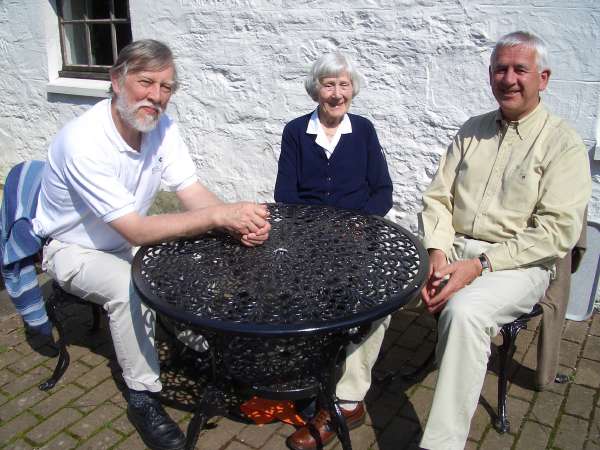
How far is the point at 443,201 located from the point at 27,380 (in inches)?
88.1

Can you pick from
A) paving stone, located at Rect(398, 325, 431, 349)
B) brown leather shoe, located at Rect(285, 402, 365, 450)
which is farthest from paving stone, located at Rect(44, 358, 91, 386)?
paving stone, located at Rect(398, 325, 431, 349)

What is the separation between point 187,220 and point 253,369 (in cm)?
A: 66

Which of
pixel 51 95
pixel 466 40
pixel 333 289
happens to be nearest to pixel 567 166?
pixel 333 289

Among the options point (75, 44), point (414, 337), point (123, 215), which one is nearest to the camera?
point (123, 215)

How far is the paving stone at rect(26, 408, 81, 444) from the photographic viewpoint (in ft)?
7.89

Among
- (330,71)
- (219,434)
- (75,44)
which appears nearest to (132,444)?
(219,434)

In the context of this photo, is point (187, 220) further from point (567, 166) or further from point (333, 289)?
point (567, 166)

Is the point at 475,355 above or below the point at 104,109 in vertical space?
below

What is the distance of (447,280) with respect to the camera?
239cm

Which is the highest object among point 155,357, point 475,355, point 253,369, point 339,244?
point 339,244

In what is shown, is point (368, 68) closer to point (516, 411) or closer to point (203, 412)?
point (516, 411)

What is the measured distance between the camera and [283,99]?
166 inches

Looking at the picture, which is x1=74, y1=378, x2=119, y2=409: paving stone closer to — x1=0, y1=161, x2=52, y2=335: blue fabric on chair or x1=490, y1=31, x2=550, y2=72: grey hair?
x1=0, y1=161, x2=52, y2=335: blue fabric on chair

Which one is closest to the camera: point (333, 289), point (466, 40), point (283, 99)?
point (333, 289)
